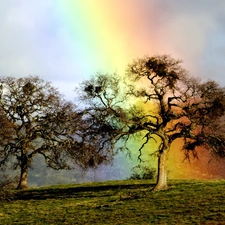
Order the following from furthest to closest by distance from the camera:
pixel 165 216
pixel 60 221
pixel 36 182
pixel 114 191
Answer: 1. pixel 36 182
2. pixel 114 191
3. pixel 60 221
4. pixel 165 216

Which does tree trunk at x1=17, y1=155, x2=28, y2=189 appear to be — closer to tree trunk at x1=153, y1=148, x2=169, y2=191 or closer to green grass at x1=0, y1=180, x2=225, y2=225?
green grass at x1=0, y1=180, x2=225, y2=225

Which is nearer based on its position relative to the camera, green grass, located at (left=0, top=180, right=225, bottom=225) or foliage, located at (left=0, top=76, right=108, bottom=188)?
green grass, located at (left=0, top=180, right=225, bottom=225)

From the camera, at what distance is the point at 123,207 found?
1107 inches

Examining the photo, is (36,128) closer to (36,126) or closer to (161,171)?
(36,126)

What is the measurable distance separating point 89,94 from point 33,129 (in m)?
14.0

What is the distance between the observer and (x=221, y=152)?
37.0 metres

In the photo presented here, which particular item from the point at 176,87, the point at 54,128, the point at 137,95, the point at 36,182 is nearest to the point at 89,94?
the point at 137,95

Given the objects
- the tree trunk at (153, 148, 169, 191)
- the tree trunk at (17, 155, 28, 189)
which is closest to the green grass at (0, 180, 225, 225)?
the tree trunk at (153, 148, 169, 191)

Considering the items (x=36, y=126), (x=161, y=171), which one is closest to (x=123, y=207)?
(x=161, y=171)

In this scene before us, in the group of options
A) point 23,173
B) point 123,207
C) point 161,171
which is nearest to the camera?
point 123,207

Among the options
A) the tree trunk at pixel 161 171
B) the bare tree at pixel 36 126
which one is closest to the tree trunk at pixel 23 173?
the bare tree at pixel 36 126

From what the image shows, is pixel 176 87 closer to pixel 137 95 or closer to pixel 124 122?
pixel 137 95

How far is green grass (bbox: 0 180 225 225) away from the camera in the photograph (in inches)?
902

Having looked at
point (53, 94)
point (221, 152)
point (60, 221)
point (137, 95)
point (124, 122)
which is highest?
point (53, 94)
